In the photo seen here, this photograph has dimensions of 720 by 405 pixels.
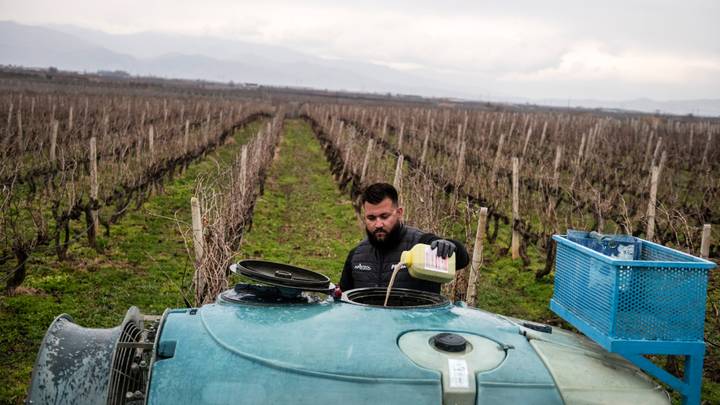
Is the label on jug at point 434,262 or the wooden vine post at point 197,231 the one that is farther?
the wooden vine post at point 197,231

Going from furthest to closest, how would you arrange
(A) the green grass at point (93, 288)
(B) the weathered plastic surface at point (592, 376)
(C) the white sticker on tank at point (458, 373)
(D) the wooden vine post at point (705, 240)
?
1. (D) the wooden vine post at point (705, 240)
2. (A) the green grass at point (93, 288)
3. (B) the weathered plastic surface at point (592, 376)
4. (C) the white sticker on tank at point (458, 373)

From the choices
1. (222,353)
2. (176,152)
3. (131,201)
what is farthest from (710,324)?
(176,152)

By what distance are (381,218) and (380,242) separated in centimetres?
16

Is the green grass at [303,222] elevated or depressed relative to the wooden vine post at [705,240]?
depressed

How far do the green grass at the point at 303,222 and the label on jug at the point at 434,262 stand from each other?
4.82 m

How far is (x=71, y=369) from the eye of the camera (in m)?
2.47

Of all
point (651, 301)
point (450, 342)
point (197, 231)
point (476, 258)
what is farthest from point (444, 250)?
point (476, 258)

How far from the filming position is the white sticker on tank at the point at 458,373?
7.06 feet

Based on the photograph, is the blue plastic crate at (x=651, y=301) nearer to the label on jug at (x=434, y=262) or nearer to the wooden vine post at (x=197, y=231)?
the label on jug at (x=434, y=262)

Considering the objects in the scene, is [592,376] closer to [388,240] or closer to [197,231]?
[388,240]

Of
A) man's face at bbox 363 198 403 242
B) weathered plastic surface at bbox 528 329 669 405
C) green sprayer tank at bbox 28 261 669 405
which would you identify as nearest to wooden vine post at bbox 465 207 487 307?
man's face at bbox 363 198 403 242

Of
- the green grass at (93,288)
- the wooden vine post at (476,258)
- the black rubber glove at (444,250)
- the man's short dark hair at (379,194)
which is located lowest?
the green grass at (93,288)

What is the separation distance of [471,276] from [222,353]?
4394 millimetres

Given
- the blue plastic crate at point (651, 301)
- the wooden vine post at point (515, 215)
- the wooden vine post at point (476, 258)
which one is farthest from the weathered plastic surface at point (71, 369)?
the wooden vine post at point (515, 215)
